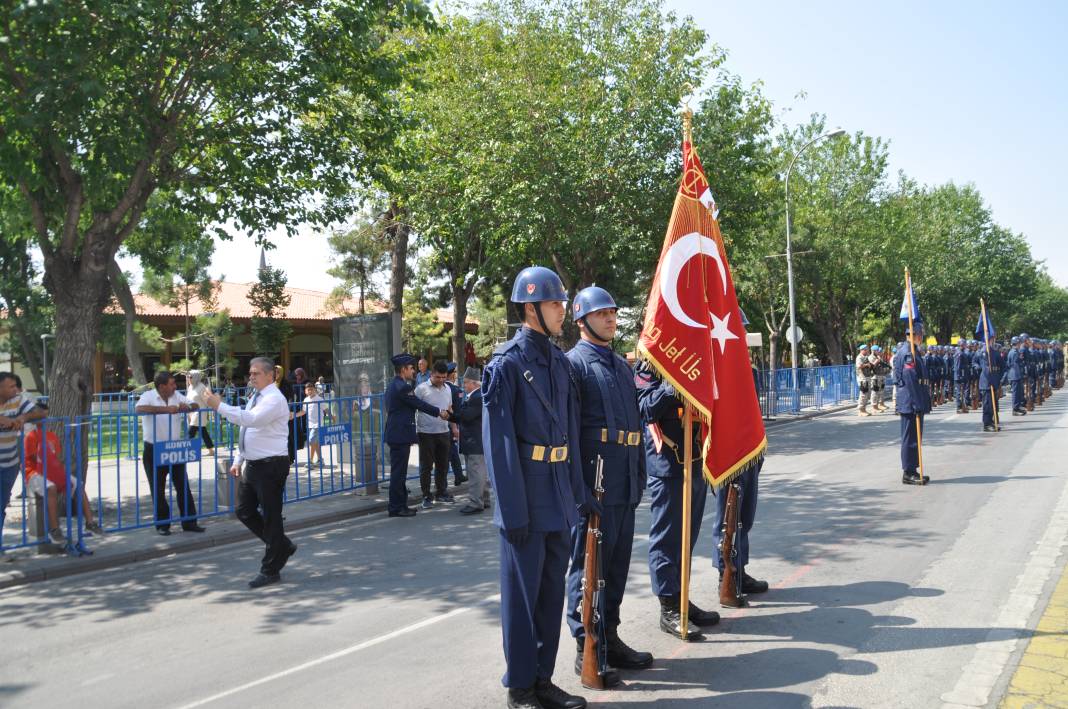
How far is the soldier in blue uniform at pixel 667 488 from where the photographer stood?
5191mm

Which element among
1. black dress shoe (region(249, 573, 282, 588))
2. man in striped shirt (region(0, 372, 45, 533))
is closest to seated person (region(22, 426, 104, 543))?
man in striped shirt (region(0, 372, 45, 533))

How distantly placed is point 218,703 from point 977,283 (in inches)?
2084

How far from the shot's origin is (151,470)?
30.8 ft

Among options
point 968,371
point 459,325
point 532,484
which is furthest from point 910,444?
point 459,325

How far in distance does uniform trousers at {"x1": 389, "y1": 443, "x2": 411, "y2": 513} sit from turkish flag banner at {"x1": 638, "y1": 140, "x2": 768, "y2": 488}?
5.58m

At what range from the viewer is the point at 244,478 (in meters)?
6.99

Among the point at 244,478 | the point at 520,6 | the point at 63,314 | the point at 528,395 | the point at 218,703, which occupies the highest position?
the point at 520,6

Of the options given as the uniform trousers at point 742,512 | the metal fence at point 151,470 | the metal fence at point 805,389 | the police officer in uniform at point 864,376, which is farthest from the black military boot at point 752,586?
the police officer in uniform at point 864,376

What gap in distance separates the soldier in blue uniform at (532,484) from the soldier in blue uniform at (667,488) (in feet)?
4.00

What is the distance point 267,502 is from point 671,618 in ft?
11.7

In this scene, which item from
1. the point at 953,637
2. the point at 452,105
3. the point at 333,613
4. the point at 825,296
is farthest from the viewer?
the point at 825,296

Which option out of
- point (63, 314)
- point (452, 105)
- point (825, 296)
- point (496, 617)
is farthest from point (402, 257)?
point (825, 296)

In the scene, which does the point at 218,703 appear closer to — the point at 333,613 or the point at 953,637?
A: the point at 333,613

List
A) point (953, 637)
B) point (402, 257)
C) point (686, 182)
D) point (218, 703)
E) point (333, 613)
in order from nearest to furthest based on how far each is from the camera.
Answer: point (218, 703) < point (953, 637) < point (686, 182) < point (333, 613) < point (402, 257)
